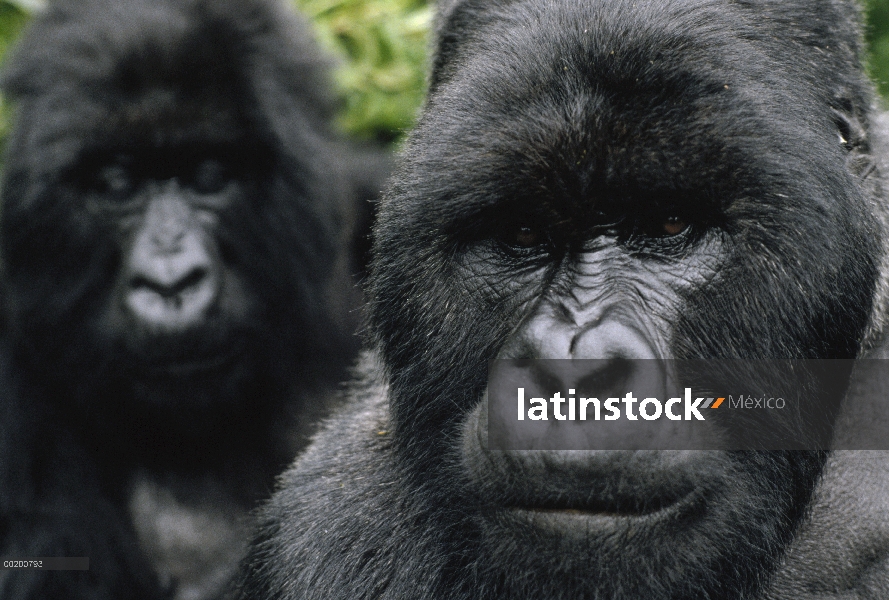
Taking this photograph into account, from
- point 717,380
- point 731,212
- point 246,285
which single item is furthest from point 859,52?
point 246,285

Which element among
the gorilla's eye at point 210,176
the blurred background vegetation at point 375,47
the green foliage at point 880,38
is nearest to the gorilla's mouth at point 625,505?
the gorilla's eye at point 210,176

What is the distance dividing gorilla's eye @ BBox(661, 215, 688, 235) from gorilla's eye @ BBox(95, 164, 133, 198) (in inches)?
136

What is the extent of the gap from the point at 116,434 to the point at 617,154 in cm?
365

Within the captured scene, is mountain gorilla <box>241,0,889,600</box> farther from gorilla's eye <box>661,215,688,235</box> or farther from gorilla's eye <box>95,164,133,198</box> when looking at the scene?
gorilla's eye <box>95,164,133,198</box>

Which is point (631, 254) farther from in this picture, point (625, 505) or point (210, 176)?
point (210, 176)

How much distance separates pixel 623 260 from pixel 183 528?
3.59 metres

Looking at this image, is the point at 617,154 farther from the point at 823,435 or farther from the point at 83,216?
the point at 83,216

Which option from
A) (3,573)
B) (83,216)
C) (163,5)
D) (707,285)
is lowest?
(3,573)

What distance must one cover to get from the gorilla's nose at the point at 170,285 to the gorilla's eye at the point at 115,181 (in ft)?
1.36

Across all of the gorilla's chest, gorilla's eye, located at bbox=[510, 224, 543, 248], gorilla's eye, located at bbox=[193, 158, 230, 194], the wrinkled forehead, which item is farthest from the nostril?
gorilla's eye, located at bbox=[510, 224, 543, 248]

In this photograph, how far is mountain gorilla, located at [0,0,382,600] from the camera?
5.10m

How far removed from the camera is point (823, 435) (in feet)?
8.89

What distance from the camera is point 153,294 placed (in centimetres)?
489

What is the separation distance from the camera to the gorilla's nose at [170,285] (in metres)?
4.86
